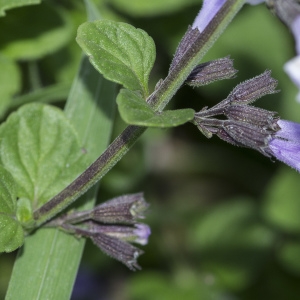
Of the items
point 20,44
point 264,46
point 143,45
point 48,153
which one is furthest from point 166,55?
point 143,45

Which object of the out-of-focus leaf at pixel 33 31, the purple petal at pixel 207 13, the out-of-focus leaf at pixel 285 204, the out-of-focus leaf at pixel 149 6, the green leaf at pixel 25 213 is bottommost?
the out-of-focus leaf at pixel 285 204

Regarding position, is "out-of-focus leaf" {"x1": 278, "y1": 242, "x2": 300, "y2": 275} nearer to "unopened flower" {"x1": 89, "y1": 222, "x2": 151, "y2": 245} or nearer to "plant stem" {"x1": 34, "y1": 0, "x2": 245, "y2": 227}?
"unopened flower" {"x1": 89, "y1": 222, "x2": 151, "y2": 245}

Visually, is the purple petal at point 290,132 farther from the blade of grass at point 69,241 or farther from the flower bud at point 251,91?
the blade of grass at point 69,241

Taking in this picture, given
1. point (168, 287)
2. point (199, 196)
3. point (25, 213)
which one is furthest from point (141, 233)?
point (199, 196)

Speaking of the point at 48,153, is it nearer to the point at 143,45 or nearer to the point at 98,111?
the point at 98,111

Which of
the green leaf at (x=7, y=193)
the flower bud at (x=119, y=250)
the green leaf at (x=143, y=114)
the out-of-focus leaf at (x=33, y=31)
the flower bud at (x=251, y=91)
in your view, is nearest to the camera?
the green leaf at (x=143, y=114)

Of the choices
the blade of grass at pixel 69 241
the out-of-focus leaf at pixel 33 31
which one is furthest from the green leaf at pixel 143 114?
the out-of-focus leaf at pixel 33 31
